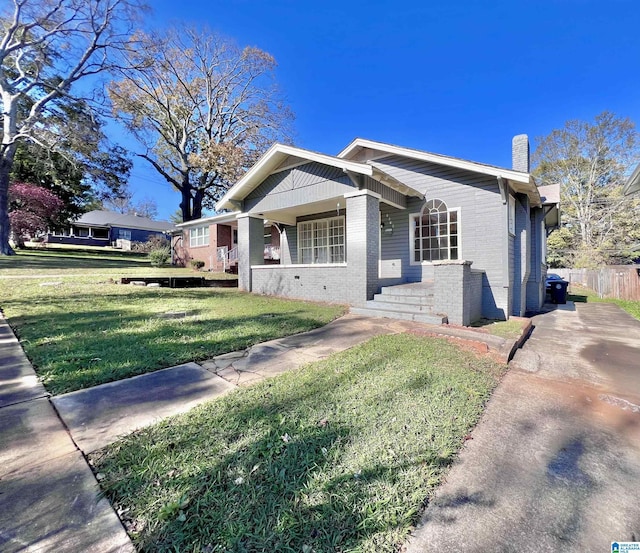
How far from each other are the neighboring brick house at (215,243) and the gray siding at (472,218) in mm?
8760

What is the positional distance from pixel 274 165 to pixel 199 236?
44.4 feet

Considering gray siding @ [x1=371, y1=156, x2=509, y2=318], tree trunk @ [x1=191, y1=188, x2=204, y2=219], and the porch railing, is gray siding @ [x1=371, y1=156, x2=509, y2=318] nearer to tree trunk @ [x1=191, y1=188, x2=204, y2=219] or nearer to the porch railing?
the porch railing

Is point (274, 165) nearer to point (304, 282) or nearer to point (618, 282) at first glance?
point (304, 282)

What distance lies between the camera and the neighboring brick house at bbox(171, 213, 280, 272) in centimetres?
1820

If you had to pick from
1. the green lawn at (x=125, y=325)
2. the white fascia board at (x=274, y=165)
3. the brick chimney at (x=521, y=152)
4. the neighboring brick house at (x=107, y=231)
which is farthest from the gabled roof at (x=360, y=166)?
the neighboring brick house at (x=107, y=231)

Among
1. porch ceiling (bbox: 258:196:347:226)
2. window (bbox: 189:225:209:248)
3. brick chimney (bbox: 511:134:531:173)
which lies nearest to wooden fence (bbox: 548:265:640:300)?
brick chimney (bbox: 511:134:531:173)

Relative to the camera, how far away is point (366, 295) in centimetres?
804

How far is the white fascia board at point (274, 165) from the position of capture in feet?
25.7

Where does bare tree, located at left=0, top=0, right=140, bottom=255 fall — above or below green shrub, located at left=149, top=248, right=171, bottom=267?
above

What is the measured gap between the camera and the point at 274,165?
9914 mm

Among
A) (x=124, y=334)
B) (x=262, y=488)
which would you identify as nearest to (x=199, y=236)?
(x=124, y=334)

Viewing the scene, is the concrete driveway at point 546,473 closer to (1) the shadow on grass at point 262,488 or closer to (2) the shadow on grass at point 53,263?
(1) the shadow on grass at point 262,488

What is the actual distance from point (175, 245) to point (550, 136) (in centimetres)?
3415

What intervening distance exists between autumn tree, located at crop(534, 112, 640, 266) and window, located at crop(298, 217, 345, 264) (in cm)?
2314
